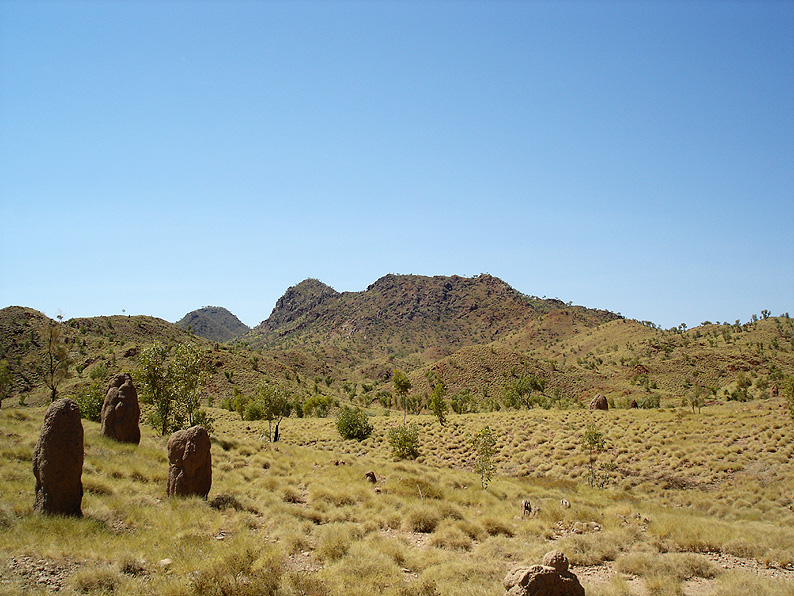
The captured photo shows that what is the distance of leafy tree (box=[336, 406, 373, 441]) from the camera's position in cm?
4519

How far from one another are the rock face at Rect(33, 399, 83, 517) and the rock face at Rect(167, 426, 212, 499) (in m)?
3.24

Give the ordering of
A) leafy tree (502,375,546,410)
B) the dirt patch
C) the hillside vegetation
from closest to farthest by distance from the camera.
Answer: the dirt patch → the hillside vegetation → leafy tree (502,375,546,410)

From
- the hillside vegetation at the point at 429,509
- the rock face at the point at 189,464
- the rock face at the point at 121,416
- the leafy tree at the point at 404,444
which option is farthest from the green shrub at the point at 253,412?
the rock face at the point at 189,464

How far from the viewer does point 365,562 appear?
1051cm

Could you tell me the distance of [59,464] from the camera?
452 inches

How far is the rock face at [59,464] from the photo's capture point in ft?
37.2

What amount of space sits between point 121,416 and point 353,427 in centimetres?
2634

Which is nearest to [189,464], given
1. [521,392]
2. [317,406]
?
[317,406]

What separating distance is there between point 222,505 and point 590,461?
27.2 meters

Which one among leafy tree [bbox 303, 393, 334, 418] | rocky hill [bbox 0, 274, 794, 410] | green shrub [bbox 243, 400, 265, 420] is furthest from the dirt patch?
leafy tree [bbox 303, 393, 334, 418]

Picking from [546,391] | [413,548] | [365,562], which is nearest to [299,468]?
[413,548]

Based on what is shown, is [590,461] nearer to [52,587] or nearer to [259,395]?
[259,395]

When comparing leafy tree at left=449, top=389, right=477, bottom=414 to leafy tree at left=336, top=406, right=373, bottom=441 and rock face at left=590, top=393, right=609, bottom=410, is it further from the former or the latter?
leafy tree at left=336, top=406, right=373, bottom=441

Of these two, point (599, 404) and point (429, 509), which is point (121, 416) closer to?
point (429, 509)
